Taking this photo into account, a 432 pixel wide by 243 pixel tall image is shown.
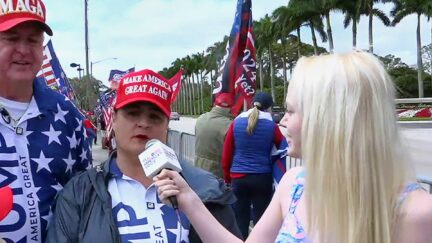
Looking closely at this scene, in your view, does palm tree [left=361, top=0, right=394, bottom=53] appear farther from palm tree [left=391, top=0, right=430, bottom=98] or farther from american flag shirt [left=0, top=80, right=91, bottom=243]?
american flag shirt [left=0, top=80, right=91, bottom=243]

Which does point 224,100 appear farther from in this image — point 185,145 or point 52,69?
point 185,145

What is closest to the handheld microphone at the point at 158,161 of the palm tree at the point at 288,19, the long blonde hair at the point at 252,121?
the long blonde hair at the point at 252,121

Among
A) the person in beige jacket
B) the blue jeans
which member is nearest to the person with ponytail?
the blue jeans

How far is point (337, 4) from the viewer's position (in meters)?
46.5

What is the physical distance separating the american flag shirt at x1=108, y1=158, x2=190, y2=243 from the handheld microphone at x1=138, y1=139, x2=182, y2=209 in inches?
10.7

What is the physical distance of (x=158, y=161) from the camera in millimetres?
2102

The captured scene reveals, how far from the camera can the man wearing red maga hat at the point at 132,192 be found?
2266mm

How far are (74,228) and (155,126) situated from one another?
1.89 feet

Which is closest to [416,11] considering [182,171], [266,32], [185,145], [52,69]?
[266,32]

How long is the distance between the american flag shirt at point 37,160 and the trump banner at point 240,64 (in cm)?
450

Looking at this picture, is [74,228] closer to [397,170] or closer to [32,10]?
[32,10]

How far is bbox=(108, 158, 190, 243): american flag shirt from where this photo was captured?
2.31m

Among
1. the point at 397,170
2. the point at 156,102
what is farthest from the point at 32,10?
the point at 397,170

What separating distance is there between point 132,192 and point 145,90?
457 millimetres
